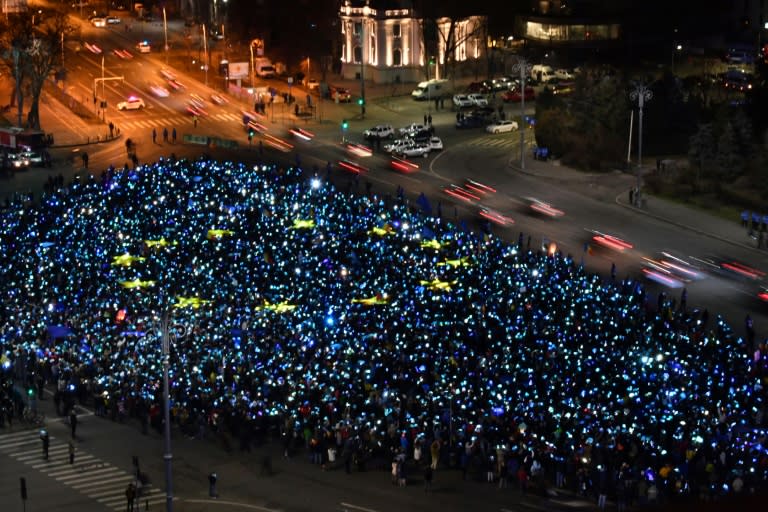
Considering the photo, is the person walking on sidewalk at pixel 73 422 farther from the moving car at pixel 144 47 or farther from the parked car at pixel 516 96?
the moving car at pixel 144 47

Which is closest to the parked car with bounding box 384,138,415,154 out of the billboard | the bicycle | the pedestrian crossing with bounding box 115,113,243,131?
the pedestrian crossing with bounding box 115,113,243,131

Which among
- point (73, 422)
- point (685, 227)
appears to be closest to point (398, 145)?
point (685, 227)

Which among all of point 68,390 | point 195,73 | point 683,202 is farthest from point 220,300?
point 195,73

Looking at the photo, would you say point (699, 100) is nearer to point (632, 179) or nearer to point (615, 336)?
point (632, 179)

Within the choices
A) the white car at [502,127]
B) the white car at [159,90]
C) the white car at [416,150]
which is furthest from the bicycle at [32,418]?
the white car at [159,90]

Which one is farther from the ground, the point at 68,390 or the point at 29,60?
the point at 29,60

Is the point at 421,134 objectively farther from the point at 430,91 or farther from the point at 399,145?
the point at 430,91
